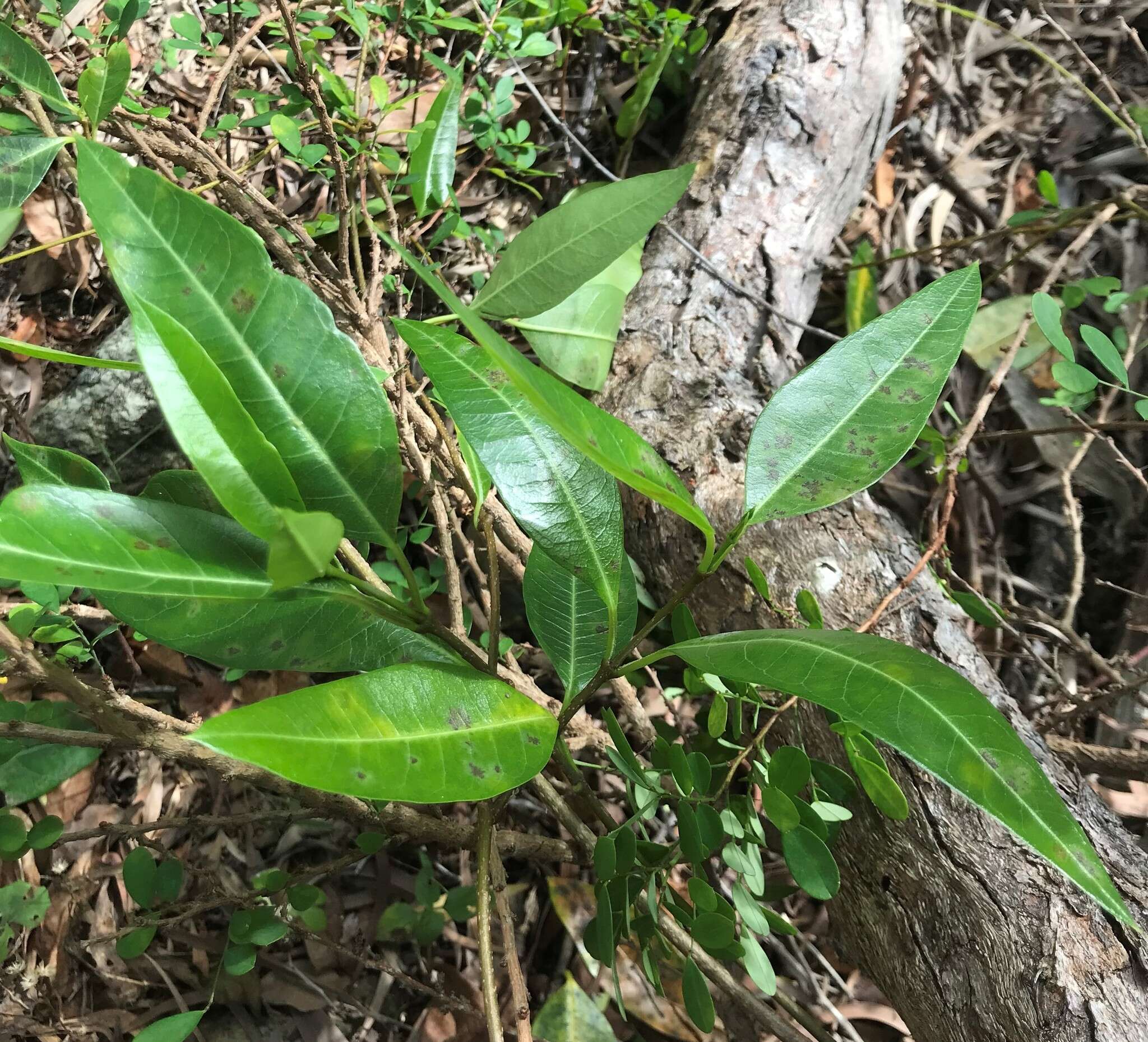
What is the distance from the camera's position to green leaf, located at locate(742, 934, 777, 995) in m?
0.73

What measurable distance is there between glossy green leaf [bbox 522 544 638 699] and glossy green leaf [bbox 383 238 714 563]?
0.17m

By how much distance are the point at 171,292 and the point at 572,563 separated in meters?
0.37

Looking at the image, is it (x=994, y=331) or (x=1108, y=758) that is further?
(x=994, y=331)

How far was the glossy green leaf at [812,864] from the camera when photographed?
0.67m

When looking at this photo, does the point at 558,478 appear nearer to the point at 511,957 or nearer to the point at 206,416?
the point at 206,416

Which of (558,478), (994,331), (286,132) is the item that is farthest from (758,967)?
(994,331)

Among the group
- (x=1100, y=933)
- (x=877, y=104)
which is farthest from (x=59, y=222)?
(x=1100, y=933)

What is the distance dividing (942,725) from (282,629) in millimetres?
499

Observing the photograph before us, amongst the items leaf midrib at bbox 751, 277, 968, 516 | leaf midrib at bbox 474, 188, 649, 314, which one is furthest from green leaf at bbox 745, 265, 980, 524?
leaf midrib at bbox 474, 188, 649, 314

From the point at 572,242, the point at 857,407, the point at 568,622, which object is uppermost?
the point at 572,242


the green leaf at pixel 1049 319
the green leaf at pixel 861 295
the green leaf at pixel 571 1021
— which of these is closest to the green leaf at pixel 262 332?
the green leaf at pixel 571 1021

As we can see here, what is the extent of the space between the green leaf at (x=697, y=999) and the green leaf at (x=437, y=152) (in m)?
0.98

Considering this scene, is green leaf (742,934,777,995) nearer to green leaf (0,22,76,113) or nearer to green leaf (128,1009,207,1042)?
Answer: green leaf (128,1009,207,1042)

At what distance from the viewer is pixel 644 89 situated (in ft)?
5.34
